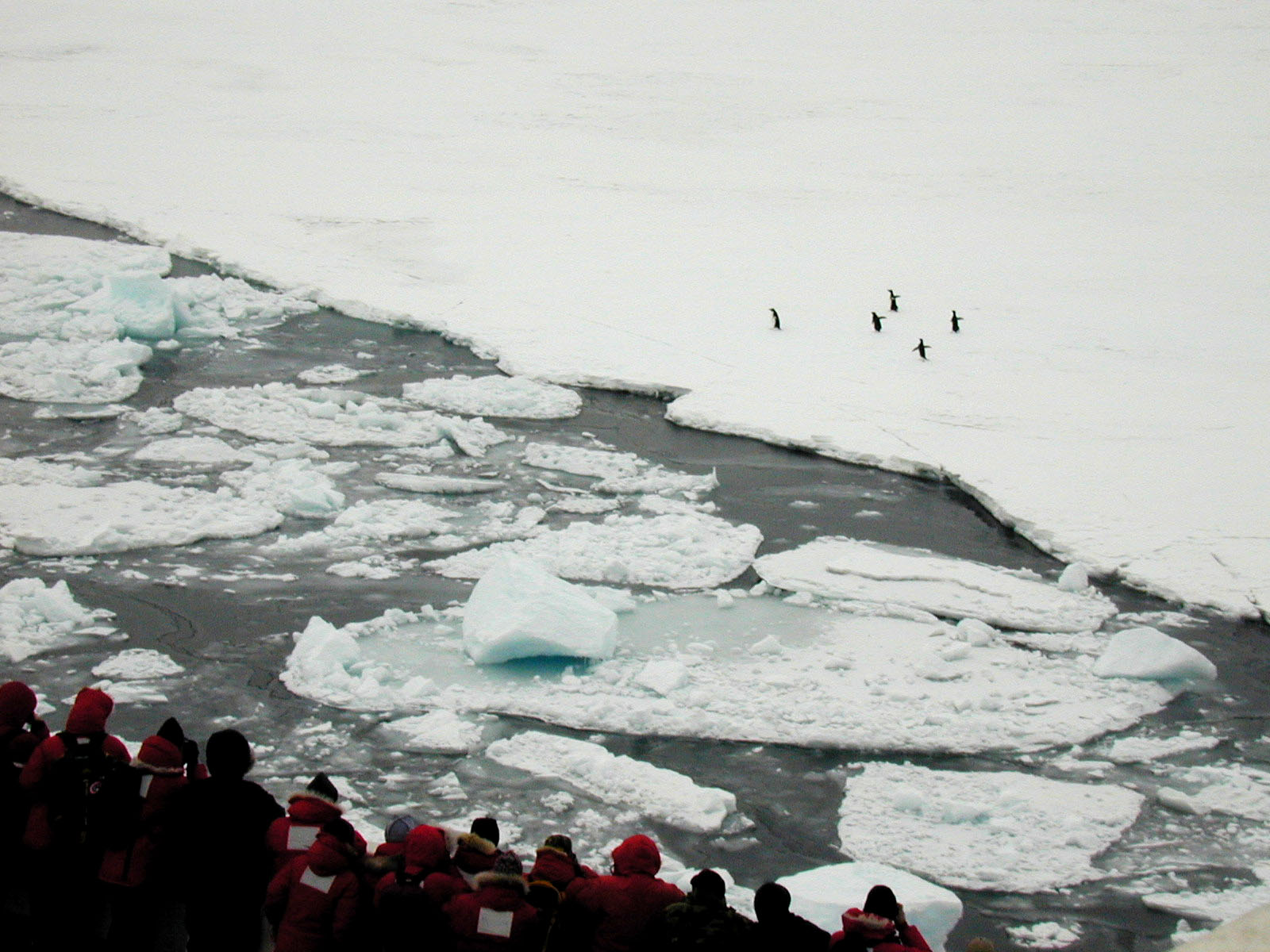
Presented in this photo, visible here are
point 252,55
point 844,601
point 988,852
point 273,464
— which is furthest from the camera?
point 252,55

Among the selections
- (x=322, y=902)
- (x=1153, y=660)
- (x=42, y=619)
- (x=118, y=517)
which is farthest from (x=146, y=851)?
(x=118, y=517)

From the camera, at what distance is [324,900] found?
139 inches

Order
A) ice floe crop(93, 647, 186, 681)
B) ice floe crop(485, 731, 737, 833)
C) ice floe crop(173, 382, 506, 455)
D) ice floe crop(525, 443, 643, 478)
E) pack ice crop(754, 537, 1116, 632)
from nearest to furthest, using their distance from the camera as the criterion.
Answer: ice floe crop(485, 731, 737, 833) → ice floe crop(93, 647, 186, 681) → pack ice crop(754, 537, 1116, 632) → ice floe crop(525, 443, 643, 478) → ice floe crop(173, 382, 506, 455)

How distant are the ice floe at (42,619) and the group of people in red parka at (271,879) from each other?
3.68 meters

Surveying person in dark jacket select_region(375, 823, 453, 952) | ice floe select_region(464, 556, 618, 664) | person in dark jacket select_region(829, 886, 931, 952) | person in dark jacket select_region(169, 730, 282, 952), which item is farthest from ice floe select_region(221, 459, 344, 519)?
person in dark jacket select_region(829, 886, 931, 952)

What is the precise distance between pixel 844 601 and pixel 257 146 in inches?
659

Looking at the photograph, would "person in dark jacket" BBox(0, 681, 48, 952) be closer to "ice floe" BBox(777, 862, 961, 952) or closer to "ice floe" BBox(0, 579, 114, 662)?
"ice floe" BBox(777, 862, 961, 952)

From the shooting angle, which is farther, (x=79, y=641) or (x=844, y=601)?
(x=844, y=601)

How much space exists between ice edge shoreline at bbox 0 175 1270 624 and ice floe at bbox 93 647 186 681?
561 centimetres

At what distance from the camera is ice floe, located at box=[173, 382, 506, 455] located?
11250 millimetres

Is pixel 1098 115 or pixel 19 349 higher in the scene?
pixel 1098 115

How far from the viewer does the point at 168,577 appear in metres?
8.60

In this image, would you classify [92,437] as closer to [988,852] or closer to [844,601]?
[844,601]

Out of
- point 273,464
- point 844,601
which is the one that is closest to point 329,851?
point 844,601
